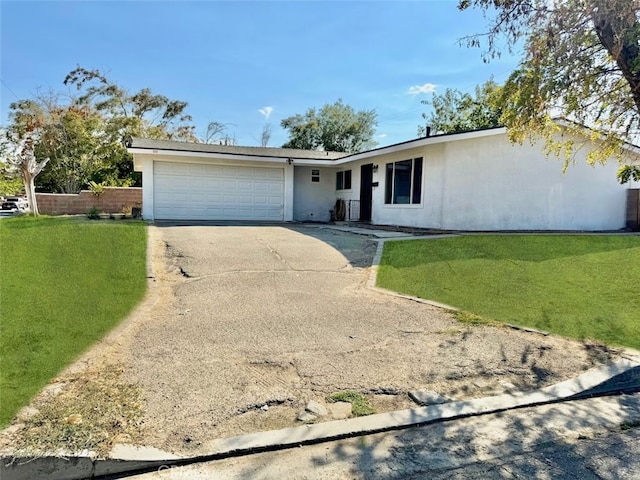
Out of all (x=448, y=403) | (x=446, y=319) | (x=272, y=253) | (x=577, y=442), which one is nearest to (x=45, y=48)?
(x=272, y=253)

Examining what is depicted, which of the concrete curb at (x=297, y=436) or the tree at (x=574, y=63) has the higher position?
the tree at (x=574, y=63)

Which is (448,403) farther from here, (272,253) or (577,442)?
(272,253)

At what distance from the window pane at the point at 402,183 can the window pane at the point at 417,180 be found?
0.28m

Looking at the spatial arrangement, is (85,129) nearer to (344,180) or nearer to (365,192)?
(344,180)

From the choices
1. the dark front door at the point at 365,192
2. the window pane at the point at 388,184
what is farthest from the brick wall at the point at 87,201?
the window pane at the point at 388,184

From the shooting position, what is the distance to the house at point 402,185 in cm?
1268

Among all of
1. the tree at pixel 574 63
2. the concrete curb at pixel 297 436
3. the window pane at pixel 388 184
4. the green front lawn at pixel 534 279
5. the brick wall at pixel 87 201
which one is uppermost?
the tree at pixel 574 63

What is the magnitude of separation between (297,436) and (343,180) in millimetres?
16494

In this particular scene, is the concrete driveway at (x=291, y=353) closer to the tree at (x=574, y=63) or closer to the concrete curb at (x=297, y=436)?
the concrete curb at (x=297, y=436)

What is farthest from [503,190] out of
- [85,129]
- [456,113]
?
[85,129]

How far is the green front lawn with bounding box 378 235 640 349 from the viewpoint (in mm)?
5648

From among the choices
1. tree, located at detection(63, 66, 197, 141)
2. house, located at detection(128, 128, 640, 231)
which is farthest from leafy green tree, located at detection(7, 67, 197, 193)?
house, located at detection(128, 128, 640, 231)

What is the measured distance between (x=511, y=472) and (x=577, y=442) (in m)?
0.79

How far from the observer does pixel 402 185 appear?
14414 mm
